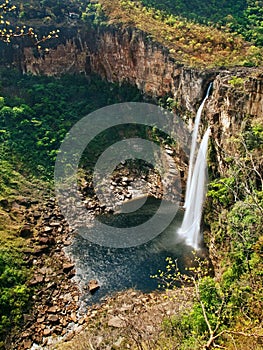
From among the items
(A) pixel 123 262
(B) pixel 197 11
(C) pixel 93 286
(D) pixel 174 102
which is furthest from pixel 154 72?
(C) pixel 93 286

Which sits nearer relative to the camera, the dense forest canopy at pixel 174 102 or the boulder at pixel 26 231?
the dense forest canopy at pixel 174 102

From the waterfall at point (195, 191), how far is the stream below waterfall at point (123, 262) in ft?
2.36

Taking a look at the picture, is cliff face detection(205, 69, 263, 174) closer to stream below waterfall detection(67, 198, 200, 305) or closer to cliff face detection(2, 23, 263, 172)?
cliff face detection(2, 23, 263, 172)

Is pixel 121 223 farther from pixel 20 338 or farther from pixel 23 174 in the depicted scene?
pixel 20 338

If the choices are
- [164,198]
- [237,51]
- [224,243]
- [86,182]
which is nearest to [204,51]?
[237,51]

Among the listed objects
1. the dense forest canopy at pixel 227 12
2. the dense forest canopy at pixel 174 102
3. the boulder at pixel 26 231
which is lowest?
the boulder at pixel 26 231

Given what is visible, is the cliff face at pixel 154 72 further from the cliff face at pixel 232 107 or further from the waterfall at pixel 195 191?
the waterfall at pixel 195 191

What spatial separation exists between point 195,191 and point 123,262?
6837mm

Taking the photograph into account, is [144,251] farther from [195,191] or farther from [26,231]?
[26,231]

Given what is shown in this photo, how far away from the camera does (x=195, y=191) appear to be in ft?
74.9

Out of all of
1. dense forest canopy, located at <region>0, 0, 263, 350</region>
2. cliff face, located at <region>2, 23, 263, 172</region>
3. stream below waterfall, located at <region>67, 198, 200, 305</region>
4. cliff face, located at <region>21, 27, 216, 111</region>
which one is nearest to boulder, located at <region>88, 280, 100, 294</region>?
stream below waterfall, located at <region>67, 198, 200, 305</region>

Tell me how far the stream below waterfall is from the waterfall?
28.4 inches

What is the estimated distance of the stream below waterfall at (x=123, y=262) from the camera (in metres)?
18.5

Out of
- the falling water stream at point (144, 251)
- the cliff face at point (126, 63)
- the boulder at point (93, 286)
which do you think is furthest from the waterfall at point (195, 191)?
the boulder at point (93, 286)
